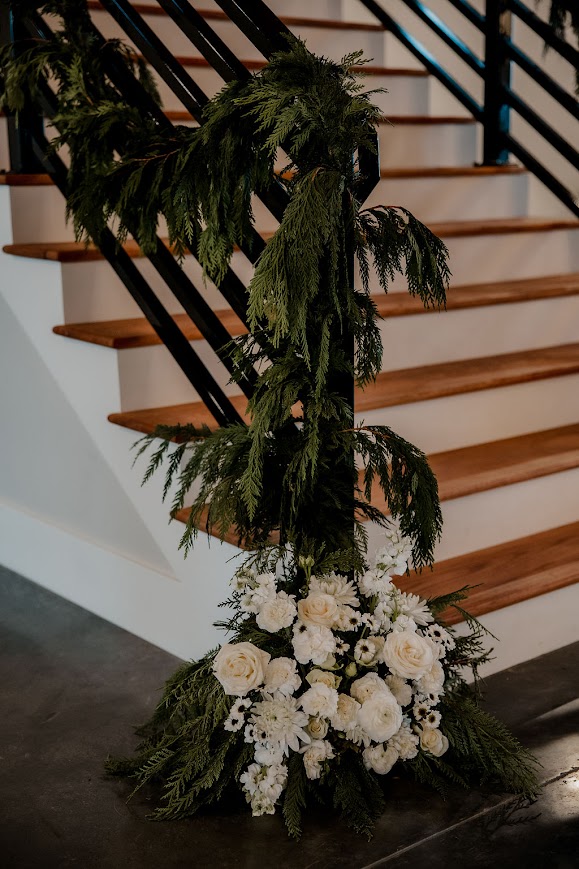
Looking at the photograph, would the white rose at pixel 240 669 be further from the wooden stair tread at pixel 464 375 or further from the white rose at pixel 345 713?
the wooden stair tread at pixel 464 375

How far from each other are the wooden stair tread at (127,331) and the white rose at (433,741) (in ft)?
3.72

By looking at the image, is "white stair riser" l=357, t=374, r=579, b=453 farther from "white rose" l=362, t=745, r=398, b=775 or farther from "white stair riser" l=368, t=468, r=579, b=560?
"white rose" l=362, t=745, r=398, b=775

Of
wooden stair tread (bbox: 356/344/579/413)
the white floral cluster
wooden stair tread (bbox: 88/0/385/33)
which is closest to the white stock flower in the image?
the white floral cluster

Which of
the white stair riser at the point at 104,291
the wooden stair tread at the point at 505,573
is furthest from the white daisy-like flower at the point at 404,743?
the white stair riser at the point at 104,291

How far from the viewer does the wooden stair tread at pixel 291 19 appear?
143 inches

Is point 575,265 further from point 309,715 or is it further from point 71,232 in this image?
point 309,715

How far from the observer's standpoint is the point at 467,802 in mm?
2012

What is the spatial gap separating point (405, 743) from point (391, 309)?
122cm

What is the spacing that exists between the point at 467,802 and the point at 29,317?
168cm

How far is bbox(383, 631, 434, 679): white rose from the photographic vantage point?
1.96 meters

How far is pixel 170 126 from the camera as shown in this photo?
7.48 feet

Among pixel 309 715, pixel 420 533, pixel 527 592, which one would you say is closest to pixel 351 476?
pixel 420 533

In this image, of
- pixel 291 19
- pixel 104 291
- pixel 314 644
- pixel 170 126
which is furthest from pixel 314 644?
pixel 291 19

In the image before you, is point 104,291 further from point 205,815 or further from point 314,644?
point 205,815
